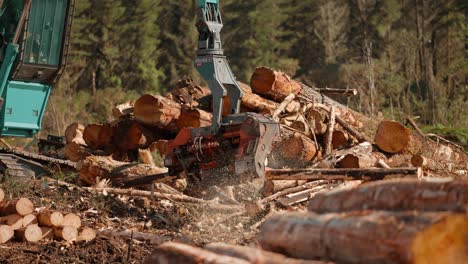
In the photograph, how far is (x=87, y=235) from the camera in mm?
8070

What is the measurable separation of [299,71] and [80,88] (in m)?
12.6

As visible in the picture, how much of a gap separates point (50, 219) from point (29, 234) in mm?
263

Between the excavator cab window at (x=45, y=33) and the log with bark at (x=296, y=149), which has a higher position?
the excavator cab window at (x=45, y=33)

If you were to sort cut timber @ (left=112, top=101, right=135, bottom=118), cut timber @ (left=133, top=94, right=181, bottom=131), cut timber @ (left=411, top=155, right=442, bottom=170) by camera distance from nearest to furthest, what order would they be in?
1. cut timber @ (left=411, top=155, right=442, bottom=170)
2. cut timber @ (left=133, top=94, right=181, bottom=131)
3. cut timber @ (left=112, top=101, right=135, bottom=118)

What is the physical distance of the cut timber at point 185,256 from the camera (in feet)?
11.1

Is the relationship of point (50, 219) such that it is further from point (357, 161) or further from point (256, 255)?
point (256, 255)

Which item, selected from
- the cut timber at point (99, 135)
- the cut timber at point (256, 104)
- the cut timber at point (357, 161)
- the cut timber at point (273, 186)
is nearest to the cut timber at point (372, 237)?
the cut timber at point (273, 186)

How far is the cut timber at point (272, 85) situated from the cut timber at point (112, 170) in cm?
256

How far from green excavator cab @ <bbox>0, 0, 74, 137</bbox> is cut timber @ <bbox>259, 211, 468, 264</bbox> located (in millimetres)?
8156

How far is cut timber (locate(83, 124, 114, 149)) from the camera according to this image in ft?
40.2

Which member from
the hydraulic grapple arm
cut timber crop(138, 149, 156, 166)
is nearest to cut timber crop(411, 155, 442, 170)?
the hydraulic grapple arm

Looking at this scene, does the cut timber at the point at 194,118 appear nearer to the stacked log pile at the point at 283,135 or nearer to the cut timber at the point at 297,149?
the stacked log pile at the point at 283,135

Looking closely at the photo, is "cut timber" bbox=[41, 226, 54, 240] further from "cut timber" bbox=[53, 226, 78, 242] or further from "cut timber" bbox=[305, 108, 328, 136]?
"cut timber" bbox=[305, 108, 328, 136]

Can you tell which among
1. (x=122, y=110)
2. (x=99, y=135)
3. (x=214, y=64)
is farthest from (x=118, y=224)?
(x=122, y=110)
